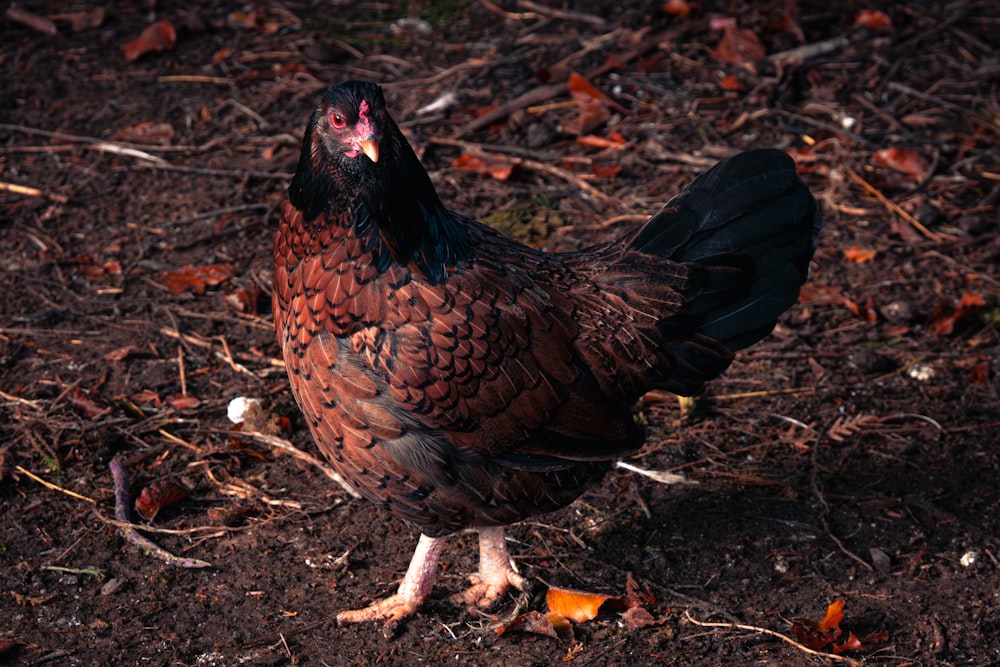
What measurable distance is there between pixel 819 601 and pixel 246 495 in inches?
88.4

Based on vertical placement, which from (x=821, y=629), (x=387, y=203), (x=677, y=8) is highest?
(x=387, y=203)

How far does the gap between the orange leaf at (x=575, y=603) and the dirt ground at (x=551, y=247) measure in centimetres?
5

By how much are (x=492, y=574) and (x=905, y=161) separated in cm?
374

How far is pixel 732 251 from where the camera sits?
11.4 ft

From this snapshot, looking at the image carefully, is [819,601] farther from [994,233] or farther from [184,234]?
[184,234]


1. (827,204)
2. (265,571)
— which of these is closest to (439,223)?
(265,571)

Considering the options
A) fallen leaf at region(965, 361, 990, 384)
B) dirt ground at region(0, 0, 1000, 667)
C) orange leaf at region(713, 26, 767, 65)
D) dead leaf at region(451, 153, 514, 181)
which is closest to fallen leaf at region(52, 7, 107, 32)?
dirt ground at region(0, 0, 1000, 667)

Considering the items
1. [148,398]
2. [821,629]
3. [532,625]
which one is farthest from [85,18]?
[821,629]

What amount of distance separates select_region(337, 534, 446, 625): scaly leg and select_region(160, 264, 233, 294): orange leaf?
214 cm

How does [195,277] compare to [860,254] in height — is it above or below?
below

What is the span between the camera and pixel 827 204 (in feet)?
18.1

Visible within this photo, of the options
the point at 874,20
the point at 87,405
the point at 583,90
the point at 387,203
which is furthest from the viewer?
the point at 874,20

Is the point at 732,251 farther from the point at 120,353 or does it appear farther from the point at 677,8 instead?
the point at 677,8

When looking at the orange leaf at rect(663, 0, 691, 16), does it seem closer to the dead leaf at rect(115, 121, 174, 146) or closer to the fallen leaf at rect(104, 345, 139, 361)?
the dead leaf at rect(115, 121, 174, 146)
